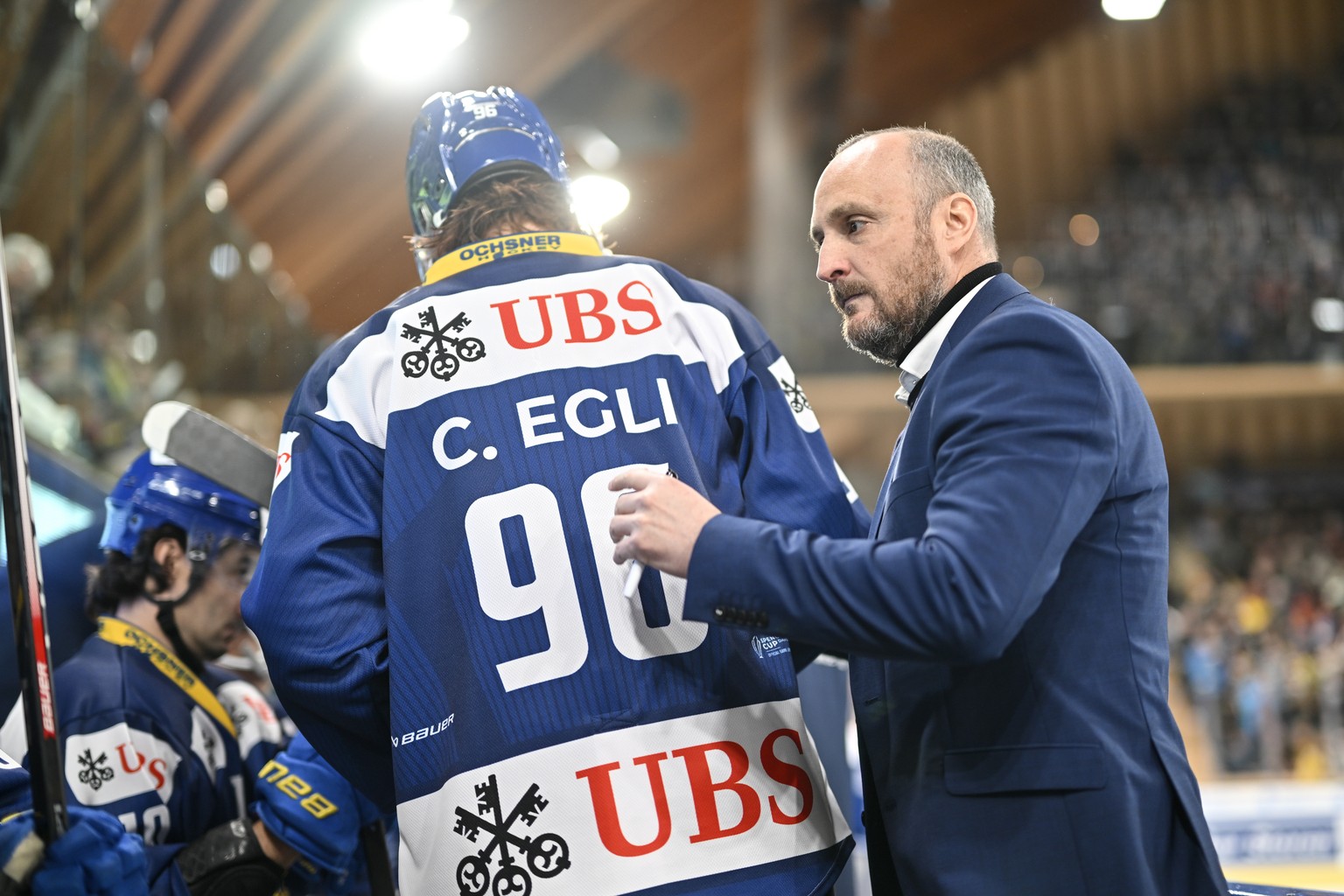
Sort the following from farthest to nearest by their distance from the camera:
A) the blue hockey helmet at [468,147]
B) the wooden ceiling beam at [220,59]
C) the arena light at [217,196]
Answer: the wooden ceiling beam at [220,59], the arena light at [217,196], the blue hockey helmet at [468,147]

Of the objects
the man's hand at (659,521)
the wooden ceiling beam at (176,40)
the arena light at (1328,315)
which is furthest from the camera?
the arena light at (1328,315)

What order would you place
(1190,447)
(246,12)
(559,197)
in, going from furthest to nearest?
(1190,447), (246,12), (559,197)

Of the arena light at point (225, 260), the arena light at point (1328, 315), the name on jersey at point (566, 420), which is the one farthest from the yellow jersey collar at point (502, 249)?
the arena light at point (1328, 315)

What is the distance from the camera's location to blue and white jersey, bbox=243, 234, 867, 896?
Result: 1593mm

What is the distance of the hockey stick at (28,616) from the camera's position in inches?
60.3

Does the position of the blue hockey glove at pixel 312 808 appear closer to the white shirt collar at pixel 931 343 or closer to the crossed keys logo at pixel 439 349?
the crossed keys logo at pixel 439 349

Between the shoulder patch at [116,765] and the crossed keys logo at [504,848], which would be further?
the shoulder patch at [116,765]

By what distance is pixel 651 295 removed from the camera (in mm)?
1866

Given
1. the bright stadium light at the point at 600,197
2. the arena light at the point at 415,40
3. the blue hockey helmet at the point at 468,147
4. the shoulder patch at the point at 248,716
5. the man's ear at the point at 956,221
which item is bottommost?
the shoulder patch at the point at 248,716

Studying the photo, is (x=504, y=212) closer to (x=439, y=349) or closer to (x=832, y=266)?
(x=439, y=349)

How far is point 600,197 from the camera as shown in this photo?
282cm

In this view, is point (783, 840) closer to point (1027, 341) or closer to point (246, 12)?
point (1027, 341)

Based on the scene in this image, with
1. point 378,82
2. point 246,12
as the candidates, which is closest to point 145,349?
point 246,12

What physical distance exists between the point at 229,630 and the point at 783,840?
4.70ft
